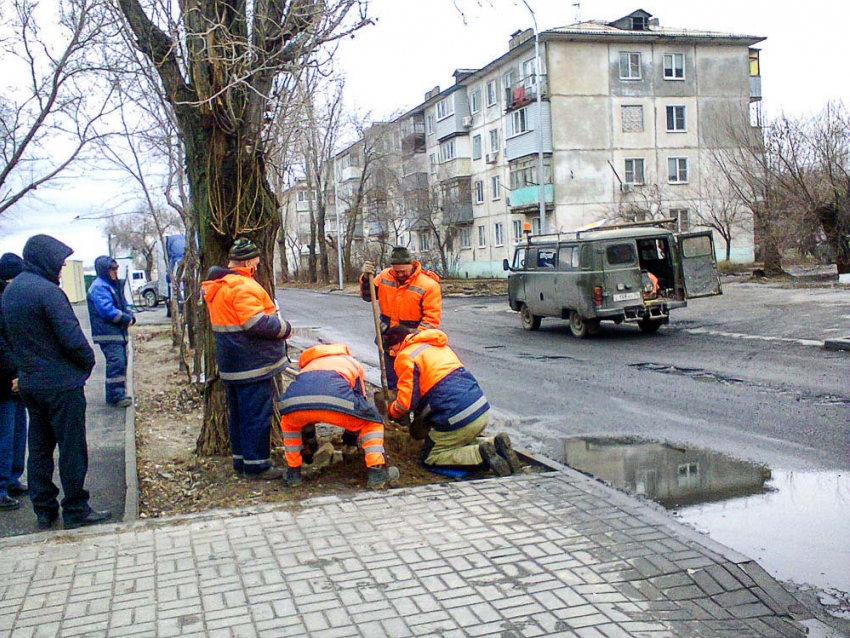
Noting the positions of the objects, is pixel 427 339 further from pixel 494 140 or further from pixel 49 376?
pixel 494 140

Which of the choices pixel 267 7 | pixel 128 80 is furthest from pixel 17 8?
pixel 267 7

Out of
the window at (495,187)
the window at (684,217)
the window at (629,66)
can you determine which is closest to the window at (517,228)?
the window at (495,187)

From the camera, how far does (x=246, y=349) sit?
624cm

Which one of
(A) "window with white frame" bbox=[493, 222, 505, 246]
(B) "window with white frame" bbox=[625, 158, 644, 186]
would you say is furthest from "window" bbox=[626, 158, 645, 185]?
(A) "window with white frame" bbox=[493, 222, 505, 246]

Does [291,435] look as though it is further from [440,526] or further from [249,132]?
[249,132]

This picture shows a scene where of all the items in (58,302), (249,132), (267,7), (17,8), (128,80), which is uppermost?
(17,8)

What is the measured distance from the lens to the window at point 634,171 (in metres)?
44.4

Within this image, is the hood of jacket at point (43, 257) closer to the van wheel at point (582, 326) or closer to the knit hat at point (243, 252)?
the knit hat at point (243, 252)

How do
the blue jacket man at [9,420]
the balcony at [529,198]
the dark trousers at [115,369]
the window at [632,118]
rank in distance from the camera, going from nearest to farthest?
the blue jacket man at [9,420] → the dark trousers at [115,369] → the balcony at [529,198] → the window at [632,118]

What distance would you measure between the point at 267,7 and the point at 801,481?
580cm

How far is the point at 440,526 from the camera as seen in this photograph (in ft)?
16.9

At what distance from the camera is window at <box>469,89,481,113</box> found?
5200 cm

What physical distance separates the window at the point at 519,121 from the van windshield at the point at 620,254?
93.1 feet

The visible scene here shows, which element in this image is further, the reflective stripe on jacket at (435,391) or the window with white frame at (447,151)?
the window with white frame at (447,151)
